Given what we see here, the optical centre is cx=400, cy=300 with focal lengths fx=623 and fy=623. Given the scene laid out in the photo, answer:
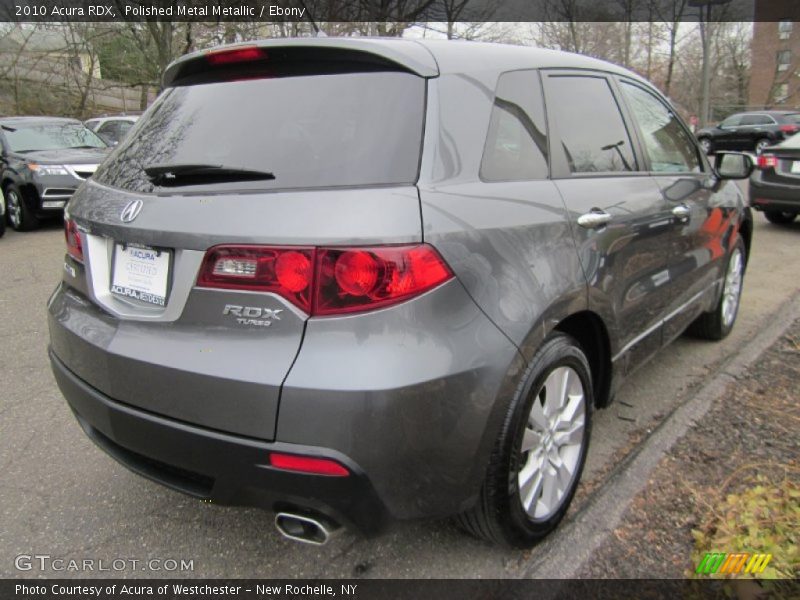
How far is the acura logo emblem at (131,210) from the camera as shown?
198 centimetres

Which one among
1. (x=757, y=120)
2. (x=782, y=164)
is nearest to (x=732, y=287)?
(x=782, y=164)

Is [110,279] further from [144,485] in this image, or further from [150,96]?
[150,96]

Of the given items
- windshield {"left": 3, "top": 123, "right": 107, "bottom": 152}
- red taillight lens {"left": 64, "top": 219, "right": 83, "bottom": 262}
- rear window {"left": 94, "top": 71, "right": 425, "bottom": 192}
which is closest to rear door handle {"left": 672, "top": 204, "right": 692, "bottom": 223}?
rear window {"left": 94, "top": 71, "right": 425, "bottom": 192}

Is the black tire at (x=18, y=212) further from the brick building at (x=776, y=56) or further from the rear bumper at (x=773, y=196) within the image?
the brick building at (x=776, y=56)

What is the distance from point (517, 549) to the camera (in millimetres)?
2270

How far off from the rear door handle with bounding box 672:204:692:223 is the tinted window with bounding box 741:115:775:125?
84.1ft

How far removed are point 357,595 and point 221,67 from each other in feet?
6.41

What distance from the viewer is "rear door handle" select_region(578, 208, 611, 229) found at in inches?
91.9

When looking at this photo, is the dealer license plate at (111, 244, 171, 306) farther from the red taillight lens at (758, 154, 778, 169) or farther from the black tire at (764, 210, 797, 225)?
the black tire at (764, 210, 797, 225)

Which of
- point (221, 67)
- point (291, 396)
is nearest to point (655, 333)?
point (291, 396)

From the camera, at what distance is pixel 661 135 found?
11.2 feet

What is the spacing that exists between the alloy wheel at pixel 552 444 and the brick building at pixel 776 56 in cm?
4420

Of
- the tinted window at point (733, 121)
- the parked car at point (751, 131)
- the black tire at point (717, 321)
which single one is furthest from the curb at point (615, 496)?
the tinted window at point (733, 121)

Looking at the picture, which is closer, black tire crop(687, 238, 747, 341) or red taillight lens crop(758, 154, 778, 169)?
black tire crop(687, 238, 747, 341)
